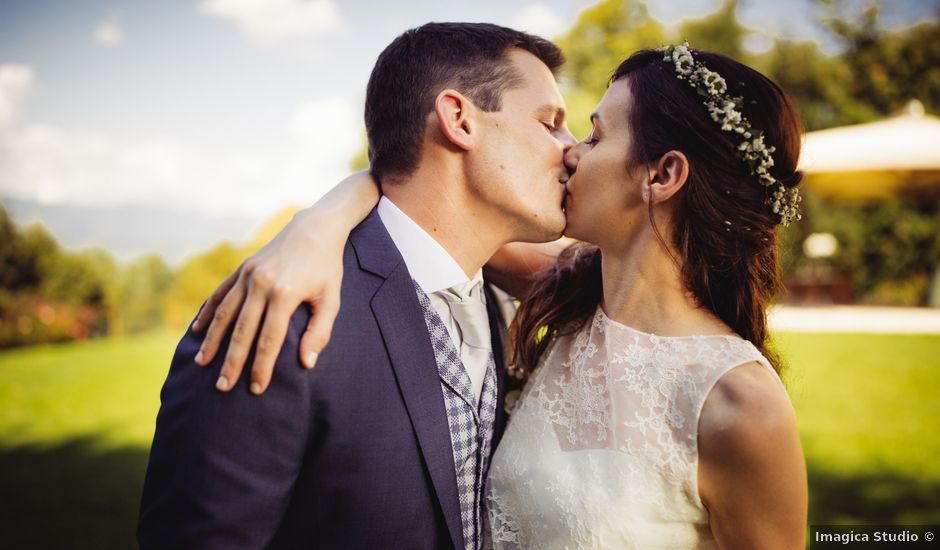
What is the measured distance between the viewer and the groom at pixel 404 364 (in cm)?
157

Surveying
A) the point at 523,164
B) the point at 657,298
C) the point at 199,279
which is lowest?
the point at 657,298

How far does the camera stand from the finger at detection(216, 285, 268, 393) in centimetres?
153

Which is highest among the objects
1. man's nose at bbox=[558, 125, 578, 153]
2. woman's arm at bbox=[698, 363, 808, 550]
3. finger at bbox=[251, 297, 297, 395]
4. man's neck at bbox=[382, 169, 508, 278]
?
man's nose at bbox=[558, 125, 578, 153]

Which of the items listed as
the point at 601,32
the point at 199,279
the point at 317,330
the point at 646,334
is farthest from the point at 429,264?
the point at 601,32

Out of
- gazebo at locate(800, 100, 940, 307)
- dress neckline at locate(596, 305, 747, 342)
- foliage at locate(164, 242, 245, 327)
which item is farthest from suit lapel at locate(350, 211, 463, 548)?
foliage at locate(164, 242, 245, 327)

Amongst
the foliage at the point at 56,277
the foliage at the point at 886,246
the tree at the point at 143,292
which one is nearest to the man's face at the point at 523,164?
the foliage at the point at 56,277

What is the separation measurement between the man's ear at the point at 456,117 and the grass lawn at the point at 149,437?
1.62 m

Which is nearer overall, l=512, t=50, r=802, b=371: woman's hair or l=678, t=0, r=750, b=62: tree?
l=512, t=50, r=802, b=371: woman's hair

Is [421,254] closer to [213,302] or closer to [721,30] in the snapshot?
[213,302]

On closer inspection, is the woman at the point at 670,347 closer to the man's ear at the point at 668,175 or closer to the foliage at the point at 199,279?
the man's ear at the point at 668,175

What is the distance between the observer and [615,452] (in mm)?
2041

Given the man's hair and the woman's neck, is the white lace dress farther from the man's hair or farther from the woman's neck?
the man's hair

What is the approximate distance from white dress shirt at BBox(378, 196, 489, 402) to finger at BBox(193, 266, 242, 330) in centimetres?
63

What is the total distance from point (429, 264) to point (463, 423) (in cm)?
57
